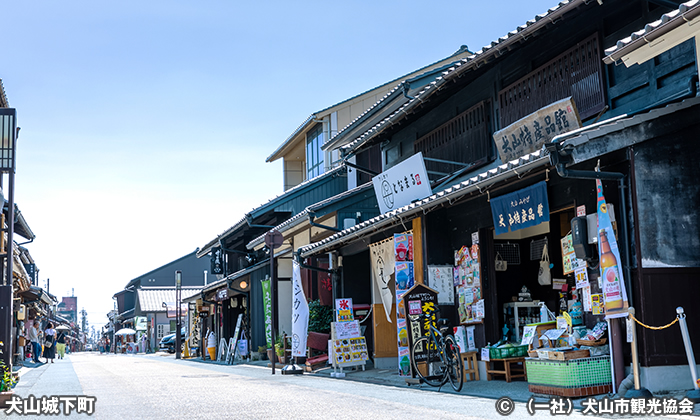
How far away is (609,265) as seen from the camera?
9219mm

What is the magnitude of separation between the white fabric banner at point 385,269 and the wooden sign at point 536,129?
161 inches

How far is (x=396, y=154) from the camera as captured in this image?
19.3 metres

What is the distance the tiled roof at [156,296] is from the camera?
223ft

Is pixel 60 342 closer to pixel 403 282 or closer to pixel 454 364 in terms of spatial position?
pixel 403 282

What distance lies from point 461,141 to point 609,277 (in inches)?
268

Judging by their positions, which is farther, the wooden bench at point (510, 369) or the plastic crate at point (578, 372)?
the wooden bench at point (510, 369)

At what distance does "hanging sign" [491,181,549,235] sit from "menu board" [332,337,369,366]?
5.93 m

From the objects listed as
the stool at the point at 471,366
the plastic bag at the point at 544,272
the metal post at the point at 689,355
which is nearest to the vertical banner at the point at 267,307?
the stool at the point at 471,366

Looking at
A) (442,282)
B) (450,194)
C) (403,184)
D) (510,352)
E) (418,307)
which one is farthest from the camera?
(403,184)

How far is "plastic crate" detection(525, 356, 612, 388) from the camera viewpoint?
925 cm

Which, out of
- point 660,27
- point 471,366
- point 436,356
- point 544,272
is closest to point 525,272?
point 544,272

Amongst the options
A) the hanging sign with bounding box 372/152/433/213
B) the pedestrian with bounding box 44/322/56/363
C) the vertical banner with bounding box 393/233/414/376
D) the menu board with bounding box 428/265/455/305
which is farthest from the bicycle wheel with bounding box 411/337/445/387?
the pedestrian with bounding box 44/322/56/363

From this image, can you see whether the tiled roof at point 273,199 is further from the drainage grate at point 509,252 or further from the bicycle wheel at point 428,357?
the bicycle wheel at point 428,357

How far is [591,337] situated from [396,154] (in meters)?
10.5
